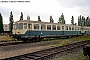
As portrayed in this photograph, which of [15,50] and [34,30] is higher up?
[34,30]

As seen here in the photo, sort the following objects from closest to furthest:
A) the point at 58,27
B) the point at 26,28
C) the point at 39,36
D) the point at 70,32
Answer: the point at 26,28 → the point at 39,36 → the point at 58,27 → the point at 70,32

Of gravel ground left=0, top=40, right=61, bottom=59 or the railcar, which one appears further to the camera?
the railcar

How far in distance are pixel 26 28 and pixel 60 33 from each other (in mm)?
8727

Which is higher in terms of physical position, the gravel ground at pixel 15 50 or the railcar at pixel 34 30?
the railcar at pixel 34 30

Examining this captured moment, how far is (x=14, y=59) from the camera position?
8867mm

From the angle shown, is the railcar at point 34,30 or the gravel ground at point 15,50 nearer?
the gravel ground at point 15,50

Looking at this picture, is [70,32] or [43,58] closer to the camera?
[43,58]

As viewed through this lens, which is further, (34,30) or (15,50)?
(34,30)

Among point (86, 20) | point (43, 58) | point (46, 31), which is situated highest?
point (86, 20)

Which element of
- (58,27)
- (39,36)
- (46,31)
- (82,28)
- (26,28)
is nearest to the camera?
(26,28)

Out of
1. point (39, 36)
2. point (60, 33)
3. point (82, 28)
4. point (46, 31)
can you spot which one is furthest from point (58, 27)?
point (82, 28)

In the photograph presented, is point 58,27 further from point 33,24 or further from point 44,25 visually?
point 33,24

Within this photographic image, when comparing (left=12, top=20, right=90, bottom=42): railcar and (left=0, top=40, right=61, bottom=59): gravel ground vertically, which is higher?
(left=12, top=20, right=90, bottom=42): railcar

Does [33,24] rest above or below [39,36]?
above
